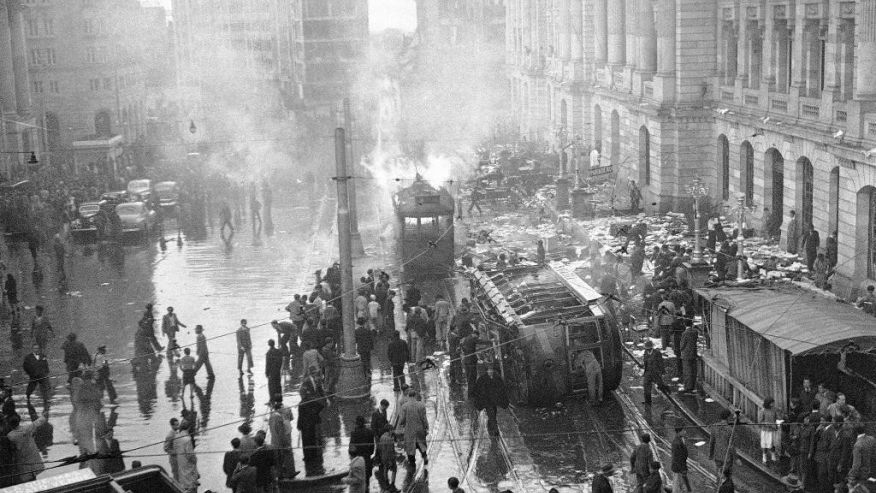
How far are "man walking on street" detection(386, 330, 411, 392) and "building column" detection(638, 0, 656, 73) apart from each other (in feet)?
93.8

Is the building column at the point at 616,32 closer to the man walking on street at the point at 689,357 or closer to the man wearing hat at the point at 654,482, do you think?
the man walking on street at the point at 689,357

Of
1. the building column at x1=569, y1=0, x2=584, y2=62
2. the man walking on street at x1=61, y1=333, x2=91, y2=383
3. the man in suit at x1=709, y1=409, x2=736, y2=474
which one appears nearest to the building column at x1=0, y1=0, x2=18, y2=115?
the building column at x1=569, y1=0, x2=584, y2=62

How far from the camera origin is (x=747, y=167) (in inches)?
1725

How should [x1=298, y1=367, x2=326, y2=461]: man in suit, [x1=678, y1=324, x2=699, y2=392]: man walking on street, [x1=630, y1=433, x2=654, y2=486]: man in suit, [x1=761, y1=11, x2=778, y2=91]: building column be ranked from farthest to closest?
[x1=761, y1=11, x2=778, y2=91]: building column < [x1=678, y1=324, x2=699, y2=392]: man walking on street < [x1=298, y1=367, x2=326, y2=461]: man in suit < [x1=630, y1=433, x2=654, y2=486]: man in suit

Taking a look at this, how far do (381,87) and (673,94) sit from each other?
224ft

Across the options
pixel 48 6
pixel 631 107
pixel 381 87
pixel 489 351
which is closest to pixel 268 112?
pixel 381 87

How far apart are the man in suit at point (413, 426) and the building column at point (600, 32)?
4284 cm

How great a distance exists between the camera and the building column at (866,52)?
32.9 metres

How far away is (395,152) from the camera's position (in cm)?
8069

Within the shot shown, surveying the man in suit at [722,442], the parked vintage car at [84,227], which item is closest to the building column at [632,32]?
the parked vintage car at [84,227]

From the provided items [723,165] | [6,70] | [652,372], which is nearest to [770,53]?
[723,165]

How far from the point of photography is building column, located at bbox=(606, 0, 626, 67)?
57969 mm

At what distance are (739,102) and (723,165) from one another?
3244 mm

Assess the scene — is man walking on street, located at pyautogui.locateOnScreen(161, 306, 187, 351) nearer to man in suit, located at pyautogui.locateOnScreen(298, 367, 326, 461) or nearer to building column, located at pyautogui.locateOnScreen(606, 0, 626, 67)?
man in suit, located at pyautogui.locateOnScreen(298, 367, 326, 461)
